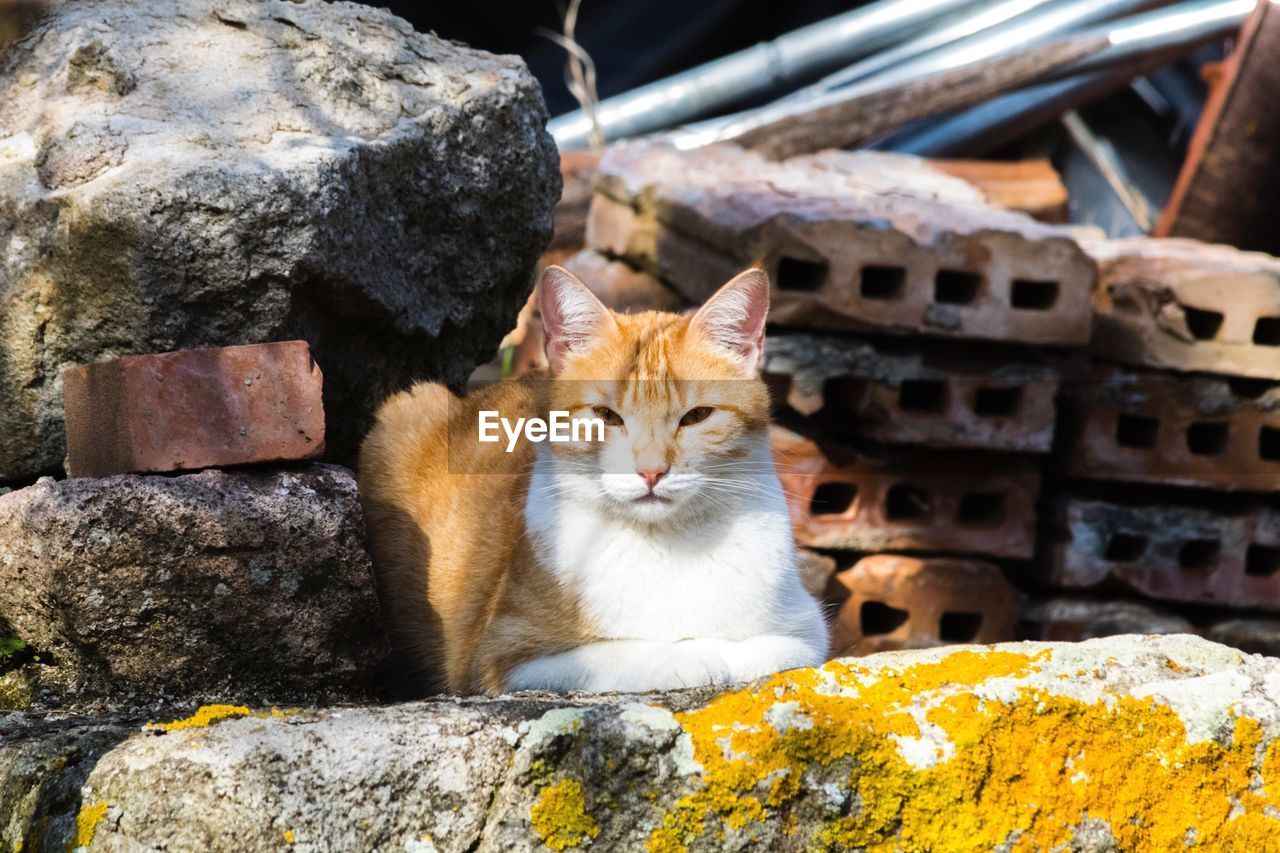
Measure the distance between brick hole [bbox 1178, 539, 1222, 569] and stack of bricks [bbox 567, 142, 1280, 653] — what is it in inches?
0.5

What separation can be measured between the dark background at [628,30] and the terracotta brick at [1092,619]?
4.02m

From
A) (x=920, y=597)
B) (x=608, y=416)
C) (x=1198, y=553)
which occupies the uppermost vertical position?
(x=608, y=416)

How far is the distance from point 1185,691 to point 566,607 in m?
1.25

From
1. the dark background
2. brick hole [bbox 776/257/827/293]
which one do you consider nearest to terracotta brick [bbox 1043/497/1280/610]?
brick hole [bbox 776/257/827/293]

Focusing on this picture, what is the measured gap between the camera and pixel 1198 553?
4.84 metres

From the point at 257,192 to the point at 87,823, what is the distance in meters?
1.29

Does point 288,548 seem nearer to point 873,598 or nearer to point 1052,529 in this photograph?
point 873,598

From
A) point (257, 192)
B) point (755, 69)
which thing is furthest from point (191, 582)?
point (755, 69)

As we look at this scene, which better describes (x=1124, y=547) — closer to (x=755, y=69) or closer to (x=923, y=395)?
(x=923, y=395)

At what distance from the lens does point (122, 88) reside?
2924 mm

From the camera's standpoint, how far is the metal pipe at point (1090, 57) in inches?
238

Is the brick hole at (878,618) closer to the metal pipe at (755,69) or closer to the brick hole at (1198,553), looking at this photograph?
the brick hole at (1198,553)

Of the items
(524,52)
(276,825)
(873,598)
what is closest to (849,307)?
(873,598)

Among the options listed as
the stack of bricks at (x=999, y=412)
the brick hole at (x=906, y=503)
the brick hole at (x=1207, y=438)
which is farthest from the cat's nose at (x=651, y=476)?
the brick hole at (x=1207, y=438)
